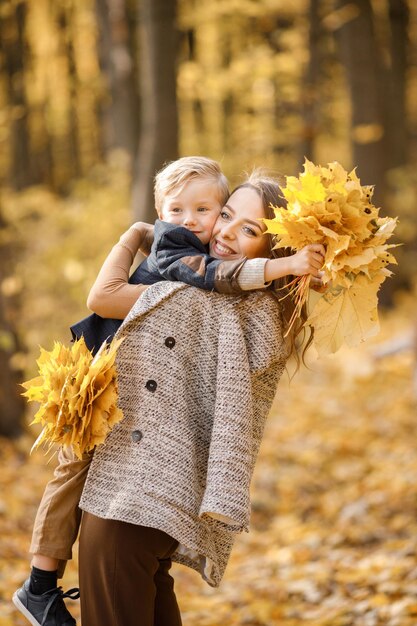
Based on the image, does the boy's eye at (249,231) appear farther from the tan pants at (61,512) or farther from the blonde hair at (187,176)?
the tan pants at (61,512)

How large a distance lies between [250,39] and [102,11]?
657cm

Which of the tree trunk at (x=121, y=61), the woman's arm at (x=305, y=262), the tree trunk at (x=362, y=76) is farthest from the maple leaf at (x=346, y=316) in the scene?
the tree trunk at (x=121, y=61)

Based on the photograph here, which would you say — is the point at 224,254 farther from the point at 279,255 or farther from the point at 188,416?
the point at 188,416

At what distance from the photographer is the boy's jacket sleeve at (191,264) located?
2.51 m

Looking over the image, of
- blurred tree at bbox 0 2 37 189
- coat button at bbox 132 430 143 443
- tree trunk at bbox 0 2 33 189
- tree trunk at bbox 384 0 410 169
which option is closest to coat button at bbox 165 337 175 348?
coat button at bbox 132 430 143 443

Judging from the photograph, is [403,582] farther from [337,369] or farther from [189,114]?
[189,114]

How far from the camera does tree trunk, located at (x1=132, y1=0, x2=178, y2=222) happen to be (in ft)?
25.8

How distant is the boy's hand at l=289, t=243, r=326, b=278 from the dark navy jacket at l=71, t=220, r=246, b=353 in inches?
7.7

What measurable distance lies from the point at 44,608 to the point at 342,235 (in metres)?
1.58

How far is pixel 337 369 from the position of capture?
33.8 ft

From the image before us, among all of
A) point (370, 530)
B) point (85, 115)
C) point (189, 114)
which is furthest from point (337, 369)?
point (85, 115)

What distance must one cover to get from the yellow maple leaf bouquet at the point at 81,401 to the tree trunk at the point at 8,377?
14.7 feet

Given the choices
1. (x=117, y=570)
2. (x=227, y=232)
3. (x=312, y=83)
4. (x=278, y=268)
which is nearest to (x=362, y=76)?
(x=312, y=83)

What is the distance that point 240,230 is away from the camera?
2711 mm
